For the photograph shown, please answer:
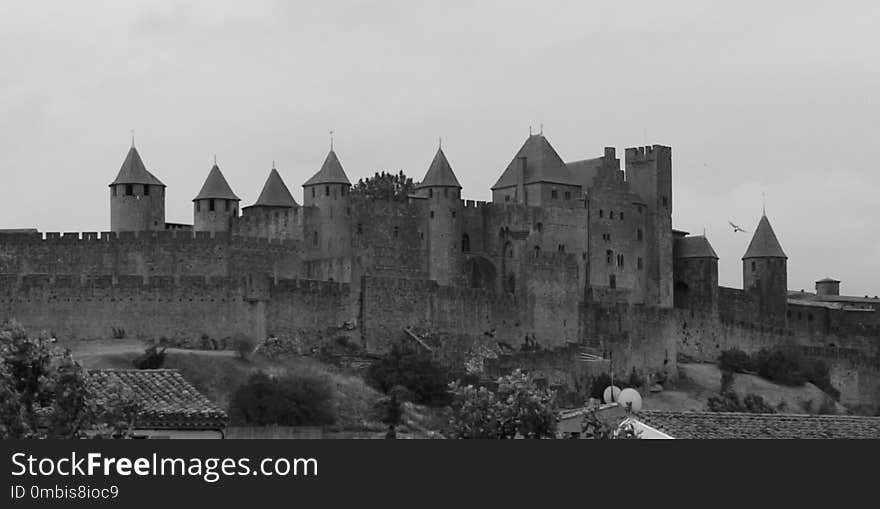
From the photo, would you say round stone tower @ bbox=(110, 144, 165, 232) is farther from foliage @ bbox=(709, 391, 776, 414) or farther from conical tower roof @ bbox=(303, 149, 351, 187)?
foliage @ bbox=(709, 391, 776, 414)

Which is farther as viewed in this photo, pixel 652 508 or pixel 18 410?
pixel 18 410

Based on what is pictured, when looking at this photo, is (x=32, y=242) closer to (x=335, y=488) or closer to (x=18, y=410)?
(x=18, y=410)

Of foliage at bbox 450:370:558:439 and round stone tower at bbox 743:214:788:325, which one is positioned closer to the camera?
foliage at bbox 450:370:558:439

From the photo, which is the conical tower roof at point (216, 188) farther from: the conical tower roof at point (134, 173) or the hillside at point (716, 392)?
the hillside at point (716, 392)

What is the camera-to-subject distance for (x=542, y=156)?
91000 millimetres

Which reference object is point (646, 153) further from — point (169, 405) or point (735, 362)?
point (169, 405)

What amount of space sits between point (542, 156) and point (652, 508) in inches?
2473

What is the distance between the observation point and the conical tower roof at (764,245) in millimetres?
102812

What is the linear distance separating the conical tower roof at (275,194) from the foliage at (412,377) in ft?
32.0

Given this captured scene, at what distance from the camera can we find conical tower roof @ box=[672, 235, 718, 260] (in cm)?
9738

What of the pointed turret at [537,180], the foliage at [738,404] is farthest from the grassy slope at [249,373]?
the pointed turret at [537,180]

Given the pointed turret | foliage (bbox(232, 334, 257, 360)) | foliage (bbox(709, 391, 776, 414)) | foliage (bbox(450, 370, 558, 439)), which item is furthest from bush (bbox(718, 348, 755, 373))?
foliage (bbox(450, 370, 558, 439))

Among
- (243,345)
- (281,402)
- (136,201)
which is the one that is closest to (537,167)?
(136,201)

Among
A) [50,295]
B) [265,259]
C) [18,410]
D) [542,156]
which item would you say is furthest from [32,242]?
[18,410]
